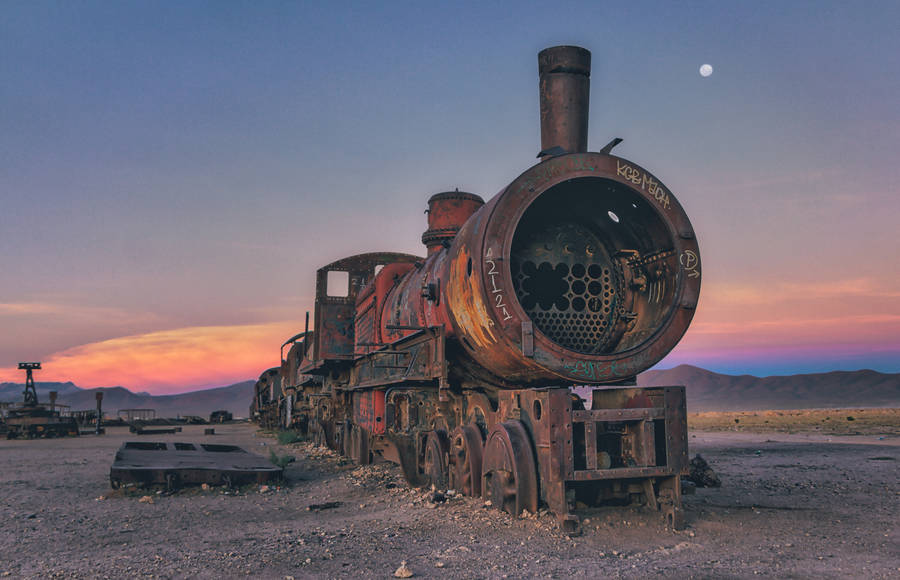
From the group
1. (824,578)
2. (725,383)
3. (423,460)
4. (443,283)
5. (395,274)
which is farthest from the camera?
(725,383)

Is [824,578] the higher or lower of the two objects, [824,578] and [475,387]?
the lower

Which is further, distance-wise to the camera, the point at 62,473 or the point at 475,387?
the point at 62,473

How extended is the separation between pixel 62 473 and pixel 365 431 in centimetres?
508

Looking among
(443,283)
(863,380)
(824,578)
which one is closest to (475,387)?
(443,283)

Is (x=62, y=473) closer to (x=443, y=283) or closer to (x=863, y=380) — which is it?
(x=443, y=283)

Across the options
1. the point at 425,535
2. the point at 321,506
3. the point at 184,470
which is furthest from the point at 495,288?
the point at 184,470

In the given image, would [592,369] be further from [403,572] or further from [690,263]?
[403,572]

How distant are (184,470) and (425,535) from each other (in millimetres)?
4257

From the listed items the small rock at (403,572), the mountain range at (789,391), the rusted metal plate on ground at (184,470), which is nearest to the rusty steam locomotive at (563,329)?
the small rock at (403,572)

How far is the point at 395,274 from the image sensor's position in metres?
10.3

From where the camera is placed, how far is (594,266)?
6.19 metres

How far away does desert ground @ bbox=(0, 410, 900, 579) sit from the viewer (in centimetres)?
438

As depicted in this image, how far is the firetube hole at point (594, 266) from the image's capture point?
591 centimetres

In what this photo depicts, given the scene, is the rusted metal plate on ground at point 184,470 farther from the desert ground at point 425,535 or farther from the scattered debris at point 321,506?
the scattered debris at point 321,506
